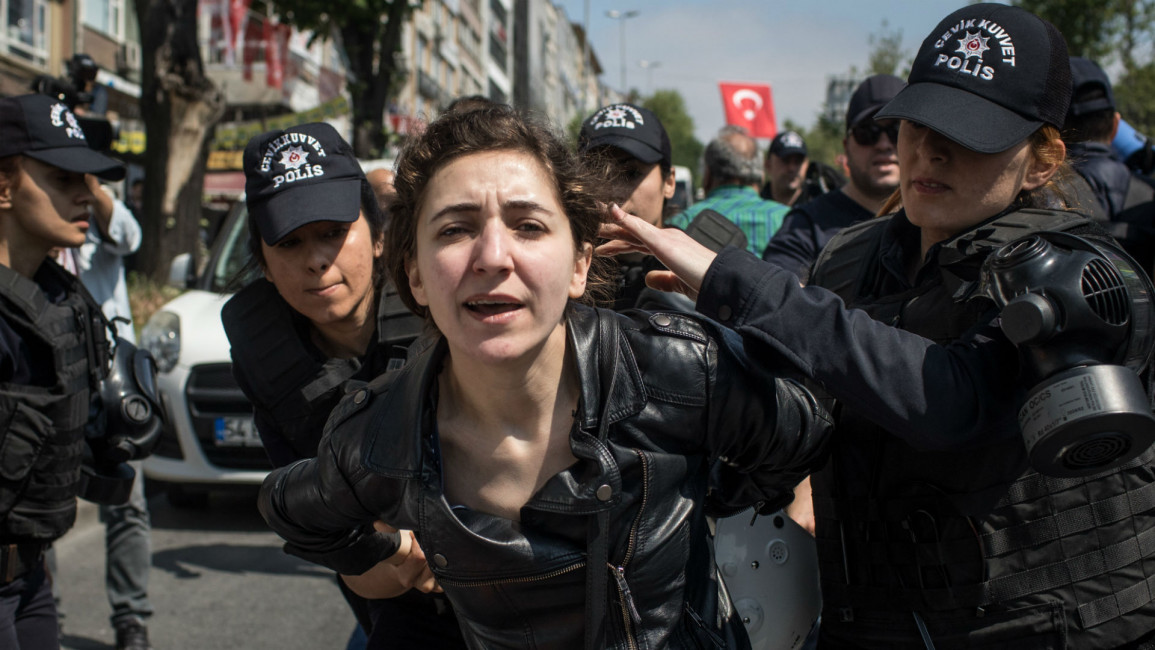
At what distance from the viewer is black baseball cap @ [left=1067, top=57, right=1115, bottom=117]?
4288 millimetres

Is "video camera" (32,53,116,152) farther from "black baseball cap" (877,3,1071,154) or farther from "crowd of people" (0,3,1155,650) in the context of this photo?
"black baseball cap" (877,3,1071,154)

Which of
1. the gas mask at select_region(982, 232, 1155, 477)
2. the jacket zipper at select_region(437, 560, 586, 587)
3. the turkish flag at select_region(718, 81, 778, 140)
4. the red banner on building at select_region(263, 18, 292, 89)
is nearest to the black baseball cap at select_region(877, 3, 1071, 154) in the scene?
the gas mask at select_region(982, 232, 1155, 477)

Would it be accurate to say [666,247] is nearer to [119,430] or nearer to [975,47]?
[975,47]

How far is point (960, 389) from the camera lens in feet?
5.36

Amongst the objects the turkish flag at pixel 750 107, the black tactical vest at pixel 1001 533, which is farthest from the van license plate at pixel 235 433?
the turkish flag at pixel 750 107

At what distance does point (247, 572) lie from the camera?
19.5 ft

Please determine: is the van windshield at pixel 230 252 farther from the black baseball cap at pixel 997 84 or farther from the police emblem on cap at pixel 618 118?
the black baseball cap at pixel 997 84

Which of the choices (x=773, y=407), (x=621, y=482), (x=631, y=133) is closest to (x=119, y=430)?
(x=631, y=133)

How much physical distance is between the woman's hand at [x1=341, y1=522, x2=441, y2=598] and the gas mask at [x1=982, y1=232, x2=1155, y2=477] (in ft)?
4.78

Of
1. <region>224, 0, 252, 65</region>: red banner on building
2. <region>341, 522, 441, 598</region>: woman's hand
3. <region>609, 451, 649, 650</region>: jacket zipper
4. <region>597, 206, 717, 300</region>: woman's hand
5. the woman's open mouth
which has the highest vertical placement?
<region>224, 0, 252, 65</region>: red banner on building

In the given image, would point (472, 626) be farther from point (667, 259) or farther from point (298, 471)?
point (667, 259)

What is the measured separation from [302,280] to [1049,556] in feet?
6.54

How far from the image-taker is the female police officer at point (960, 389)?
1675 millimetres

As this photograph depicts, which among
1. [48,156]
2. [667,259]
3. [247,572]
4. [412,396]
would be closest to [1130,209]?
[667,259]
